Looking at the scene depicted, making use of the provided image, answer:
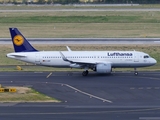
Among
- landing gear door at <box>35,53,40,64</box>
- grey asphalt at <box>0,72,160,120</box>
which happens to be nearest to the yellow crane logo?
landing gear door at <box>35,53,40,64</box>

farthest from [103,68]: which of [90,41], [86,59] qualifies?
[90,41]

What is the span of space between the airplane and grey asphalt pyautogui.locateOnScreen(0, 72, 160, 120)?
3.50 ft

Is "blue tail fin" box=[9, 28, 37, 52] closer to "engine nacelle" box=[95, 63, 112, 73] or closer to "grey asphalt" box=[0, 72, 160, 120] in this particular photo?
"grey asphalt" box=[0, 72, 160, 120]

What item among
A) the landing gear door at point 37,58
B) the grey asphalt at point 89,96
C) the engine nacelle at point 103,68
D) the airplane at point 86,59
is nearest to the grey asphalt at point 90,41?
the airplane at point 86,59

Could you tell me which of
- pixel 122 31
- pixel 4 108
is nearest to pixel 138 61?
pixel 4 108

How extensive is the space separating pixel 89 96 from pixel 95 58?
45.2ft

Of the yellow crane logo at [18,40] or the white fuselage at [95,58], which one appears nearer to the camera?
the white fuselage at [95,58]

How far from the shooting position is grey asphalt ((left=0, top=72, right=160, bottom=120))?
36438 millimetres

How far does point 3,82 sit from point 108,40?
35212mm

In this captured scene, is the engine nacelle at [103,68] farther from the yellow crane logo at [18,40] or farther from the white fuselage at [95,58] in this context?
the yellow crane logo at [18,40]

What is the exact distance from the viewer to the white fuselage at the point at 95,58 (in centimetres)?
5838

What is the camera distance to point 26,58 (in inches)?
2341

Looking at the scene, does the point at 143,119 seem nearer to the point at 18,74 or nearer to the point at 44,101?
the point at 44,101

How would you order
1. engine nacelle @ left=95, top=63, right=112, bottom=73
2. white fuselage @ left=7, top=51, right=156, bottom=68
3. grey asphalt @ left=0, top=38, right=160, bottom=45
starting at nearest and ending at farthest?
engine nacelle @ left=95, top=63, right=112, bottom=73
white fuselage @ left=7, top=51, right=156, bottom=68
grey asphalt @ left=0, top=38, right=160, bottom=45
